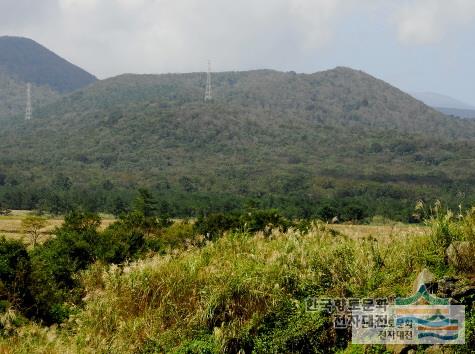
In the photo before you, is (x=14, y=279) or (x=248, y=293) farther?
(x=14, y=279)

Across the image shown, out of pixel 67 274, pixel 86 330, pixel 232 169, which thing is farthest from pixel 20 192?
pixel 86 330

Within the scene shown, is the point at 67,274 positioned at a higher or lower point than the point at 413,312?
lower

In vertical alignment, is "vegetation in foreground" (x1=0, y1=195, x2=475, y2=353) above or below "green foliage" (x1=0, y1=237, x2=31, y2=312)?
above

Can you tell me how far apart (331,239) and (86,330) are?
16.8ft

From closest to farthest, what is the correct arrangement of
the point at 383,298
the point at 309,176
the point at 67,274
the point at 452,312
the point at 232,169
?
1. the point at 452,312
2. the point at 383,298
3. the point at 67,274
4. the point at 309,176
5. the point at 232,169

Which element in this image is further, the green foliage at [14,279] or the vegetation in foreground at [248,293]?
the green foliage at [14,279]

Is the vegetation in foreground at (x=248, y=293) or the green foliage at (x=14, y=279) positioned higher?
the vegetation in foreground at (x=248, y=293)

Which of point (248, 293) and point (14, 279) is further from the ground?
point (248, 293)

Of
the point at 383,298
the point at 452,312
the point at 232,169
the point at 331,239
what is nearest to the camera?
the point at 452,312

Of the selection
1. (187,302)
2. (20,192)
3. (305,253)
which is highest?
(305,253)

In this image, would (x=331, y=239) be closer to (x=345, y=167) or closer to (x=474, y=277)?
(x=474, y=277)

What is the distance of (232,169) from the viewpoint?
172000 millimetres

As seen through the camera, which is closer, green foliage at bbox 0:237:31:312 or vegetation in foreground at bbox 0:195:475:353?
vegetation in foreground at bbox 0:195:475:353

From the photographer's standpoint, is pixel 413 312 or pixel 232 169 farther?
pixel 232 169
